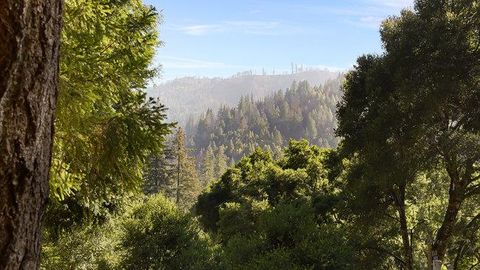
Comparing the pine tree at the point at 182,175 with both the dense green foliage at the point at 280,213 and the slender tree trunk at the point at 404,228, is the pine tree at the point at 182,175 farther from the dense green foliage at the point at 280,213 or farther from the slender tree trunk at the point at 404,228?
the slender tree trunk at the point at 404,228

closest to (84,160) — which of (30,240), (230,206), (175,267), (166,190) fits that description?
(30,240)

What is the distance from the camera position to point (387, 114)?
1327cm

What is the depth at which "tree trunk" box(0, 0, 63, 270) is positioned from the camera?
198cm

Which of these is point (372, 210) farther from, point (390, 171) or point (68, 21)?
point (68, 21)

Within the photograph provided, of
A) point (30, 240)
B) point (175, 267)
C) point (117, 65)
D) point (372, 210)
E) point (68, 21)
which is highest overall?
point (68, 21)

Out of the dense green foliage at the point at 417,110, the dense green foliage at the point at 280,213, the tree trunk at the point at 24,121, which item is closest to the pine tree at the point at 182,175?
the dense green foliage at the point at 280,213

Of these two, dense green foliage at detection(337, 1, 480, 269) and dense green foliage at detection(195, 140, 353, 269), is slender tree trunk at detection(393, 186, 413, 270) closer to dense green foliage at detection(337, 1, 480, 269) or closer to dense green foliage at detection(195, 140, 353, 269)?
dense green foliage at detection(337, 1, 480, 269)

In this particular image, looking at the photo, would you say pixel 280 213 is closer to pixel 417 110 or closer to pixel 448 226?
pixel 448 226

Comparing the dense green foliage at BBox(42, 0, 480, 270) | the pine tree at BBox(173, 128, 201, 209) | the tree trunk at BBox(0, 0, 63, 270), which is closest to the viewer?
the tree trunk at BBox(0, 0, 63, 270)

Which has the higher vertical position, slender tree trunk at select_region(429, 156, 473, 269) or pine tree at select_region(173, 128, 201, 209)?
slender tree trunk at select_region(429, 156, 473, 269)

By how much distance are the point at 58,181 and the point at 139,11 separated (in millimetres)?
6094

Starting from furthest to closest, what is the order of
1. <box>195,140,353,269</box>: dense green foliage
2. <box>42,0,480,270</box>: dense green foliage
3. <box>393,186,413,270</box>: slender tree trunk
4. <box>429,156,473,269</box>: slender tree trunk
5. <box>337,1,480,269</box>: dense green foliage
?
<box>393,186,413,270</box>: slender tree trunk → <box>195,140,353,269</box>: dense green foliage → <box>429,156,473,269</box>: slender tree trunk → <box>337,1,480,269</box>: dense green foliage → <box>42,0,480,270</box>: dense green foliage

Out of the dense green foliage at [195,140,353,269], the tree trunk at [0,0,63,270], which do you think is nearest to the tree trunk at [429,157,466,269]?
the dense green foliage at [195,140,353,269]

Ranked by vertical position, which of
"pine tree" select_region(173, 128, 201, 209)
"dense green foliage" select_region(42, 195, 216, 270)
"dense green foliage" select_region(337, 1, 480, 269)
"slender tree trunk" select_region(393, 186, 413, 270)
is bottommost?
"pine tree" select_region(173, 128, 201, 209)
